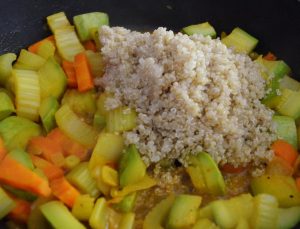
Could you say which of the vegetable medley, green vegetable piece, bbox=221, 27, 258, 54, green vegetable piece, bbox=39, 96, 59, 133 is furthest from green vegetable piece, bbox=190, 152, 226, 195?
green vegetable piece, bbox=221, 27, 258, 54

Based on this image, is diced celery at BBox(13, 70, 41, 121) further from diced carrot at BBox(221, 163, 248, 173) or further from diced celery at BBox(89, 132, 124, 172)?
diced carrot at BBox(221, 163, 248, 173)

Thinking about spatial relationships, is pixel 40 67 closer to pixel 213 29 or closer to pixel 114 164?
pixel 114 164

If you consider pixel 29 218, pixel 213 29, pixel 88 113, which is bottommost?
pixel 29 218

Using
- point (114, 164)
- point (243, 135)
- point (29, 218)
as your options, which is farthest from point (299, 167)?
point (29, 218)

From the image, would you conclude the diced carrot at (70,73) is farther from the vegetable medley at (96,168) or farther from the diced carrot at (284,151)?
the diced carrot at (284,151)

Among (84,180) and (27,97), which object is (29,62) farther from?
(84,180)
